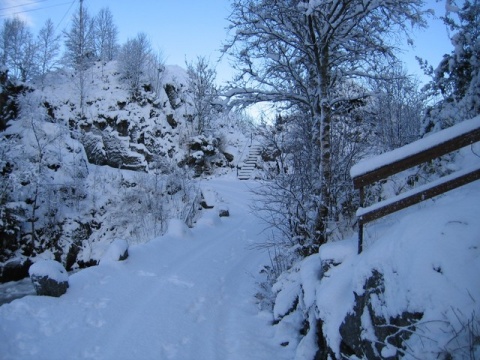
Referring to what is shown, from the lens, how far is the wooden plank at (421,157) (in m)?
2.67

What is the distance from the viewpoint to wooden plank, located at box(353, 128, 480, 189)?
2666 millimetres

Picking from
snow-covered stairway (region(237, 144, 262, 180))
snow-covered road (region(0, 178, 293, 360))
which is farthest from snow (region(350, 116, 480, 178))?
snow-covered stairway (region(237, 144, 262, 180))

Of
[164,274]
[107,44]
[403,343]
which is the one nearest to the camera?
[403,343]

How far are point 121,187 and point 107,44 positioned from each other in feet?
91.4

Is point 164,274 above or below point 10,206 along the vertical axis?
below

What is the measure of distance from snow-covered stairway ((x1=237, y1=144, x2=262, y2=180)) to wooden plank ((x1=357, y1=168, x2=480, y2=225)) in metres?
19.7

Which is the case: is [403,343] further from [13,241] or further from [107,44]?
[107,44]

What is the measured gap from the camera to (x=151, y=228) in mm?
12992

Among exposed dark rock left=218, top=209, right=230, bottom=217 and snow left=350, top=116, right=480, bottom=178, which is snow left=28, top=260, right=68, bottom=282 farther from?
exposed dark rock left=218, top=209, right=230, bottom=217

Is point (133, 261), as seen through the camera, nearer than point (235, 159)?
Yes

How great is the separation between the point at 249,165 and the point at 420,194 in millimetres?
22634

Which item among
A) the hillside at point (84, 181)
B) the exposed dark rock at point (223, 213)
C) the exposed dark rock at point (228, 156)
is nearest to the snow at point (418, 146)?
the hillside at point (84, 181)

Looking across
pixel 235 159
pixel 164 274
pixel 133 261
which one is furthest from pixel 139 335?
pixel 235 159

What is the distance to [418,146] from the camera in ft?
9.25
